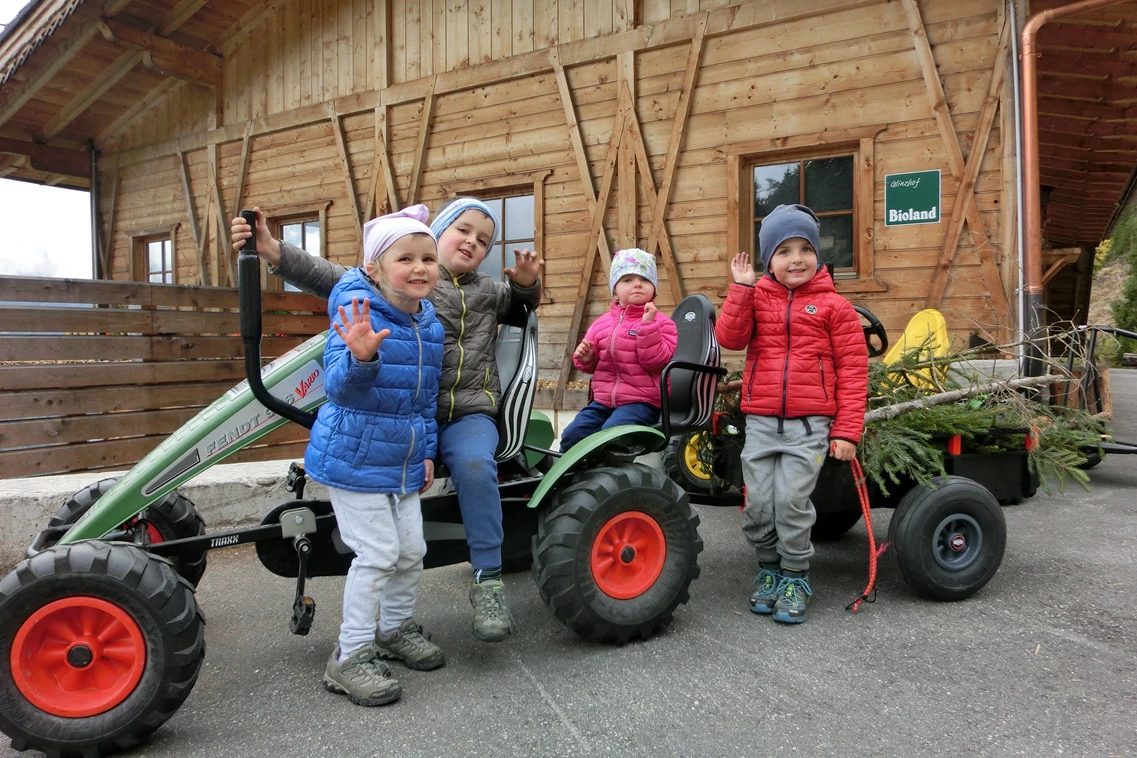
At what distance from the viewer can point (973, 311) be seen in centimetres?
594

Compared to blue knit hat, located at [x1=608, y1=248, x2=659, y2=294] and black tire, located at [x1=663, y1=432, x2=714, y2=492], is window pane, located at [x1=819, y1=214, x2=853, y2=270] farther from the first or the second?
blue knit hat, located at [x1=608, y1=248, x2=659, y2=294]

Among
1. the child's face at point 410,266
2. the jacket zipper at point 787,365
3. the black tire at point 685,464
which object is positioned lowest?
the black tire at point 685,464

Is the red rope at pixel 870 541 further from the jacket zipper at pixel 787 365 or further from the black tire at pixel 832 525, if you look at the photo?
the black tire at pixel 832 525

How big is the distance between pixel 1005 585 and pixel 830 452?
117 cm

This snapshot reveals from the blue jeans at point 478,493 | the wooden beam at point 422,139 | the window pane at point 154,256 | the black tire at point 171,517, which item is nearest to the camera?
the blue jeans at point 478,493

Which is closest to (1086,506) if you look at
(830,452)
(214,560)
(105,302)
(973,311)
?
(973,311)

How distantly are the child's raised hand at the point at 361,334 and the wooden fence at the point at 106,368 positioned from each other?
3.83 m

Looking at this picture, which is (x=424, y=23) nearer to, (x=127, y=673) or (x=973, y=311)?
(x=973, y=311)

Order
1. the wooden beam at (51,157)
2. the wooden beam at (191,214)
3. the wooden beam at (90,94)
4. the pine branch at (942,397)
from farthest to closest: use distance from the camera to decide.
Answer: the wooden beam at (51,157) < the wooden beam at (191,214) < the wooden beam at (90,94) < the pine branch at (942,397)

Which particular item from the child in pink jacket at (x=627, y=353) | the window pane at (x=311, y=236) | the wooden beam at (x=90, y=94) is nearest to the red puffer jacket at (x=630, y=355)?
the child in pink jacket at (x=627, y=353)

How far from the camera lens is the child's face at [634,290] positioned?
337 centimetres

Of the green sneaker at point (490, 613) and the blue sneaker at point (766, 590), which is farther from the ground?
the green sneaker at point (490, 613)

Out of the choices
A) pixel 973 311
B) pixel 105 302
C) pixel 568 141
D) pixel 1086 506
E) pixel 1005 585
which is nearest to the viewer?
pixel 1005 585

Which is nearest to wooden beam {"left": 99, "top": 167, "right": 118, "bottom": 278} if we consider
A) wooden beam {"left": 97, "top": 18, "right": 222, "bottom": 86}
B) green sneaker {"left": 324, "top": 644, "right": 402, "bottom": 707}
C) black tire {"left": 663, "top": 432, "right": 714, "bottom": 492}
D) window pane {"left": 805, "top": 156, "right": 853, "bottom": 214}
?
wooden beam {"left": 97, "top": 18, "right": 222, "bottom": 86}
